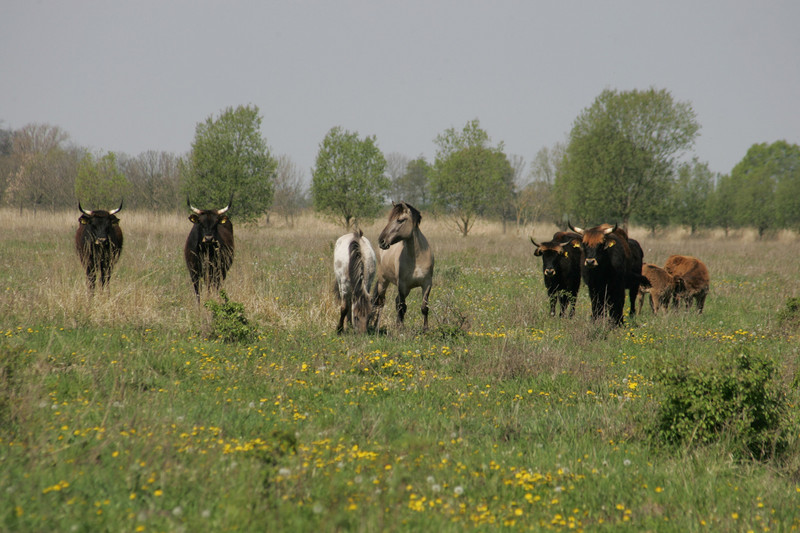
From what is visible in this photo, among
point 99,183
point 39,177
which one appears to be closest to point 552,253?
point 99,183

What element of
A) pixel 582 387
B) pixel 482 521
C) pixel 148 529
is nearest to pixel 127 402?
pixel 148 529

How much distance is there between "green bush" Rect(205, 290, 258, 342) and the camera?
7547mm

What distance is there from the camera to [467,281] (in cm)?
1453

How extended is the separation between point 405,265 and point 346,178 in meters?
32.6

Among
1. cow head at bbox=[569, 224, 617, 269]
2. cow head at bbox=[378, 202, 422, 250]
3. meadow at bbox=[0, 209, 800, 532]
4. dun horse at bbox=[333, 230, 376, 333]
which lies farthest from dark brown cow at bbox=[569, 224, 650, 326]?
dun horse at bbox=[333, 230, 376, 333]

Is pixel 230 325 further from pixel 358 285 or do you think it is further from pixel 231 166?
pixel 231 166

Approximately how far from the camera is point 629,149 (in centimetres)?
3641

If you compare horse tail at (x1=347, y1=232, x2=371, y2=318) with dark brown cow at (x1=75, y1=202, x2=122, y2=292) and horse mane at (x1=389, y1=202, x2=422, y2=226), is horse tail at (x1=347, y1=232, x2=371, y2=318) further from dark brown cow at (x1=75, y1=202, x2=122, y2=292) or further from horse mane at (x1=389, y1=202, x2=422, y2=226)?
dark brown cow at (x1=75, y1=202, x2=122, y2=292)

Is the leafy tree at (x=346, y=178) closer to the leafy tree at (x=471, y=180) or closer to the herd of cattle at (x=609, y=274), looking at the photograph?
the leafy tree at (x=471, y=180)

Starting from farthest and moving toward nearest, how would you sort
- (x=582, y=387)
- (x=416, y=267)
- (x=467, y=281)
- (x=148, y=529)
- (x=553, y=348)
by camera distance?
1. (x=467, y=281)
2. (x=416, y=267)
3. (x=553, y=348)
4. (x=582, y=387)
5. (x=148, y=529)

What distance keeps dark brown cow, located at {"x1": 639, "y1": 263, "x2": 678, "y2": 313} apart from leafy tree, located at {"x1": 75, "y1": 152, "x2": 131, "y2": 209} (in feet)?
113

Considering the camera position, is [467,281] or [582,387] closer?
[582,387]

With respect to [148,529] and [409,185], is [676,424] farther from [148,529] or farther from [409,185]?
[409,185]

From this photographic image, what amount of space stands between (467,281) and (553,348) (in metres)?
7.06
